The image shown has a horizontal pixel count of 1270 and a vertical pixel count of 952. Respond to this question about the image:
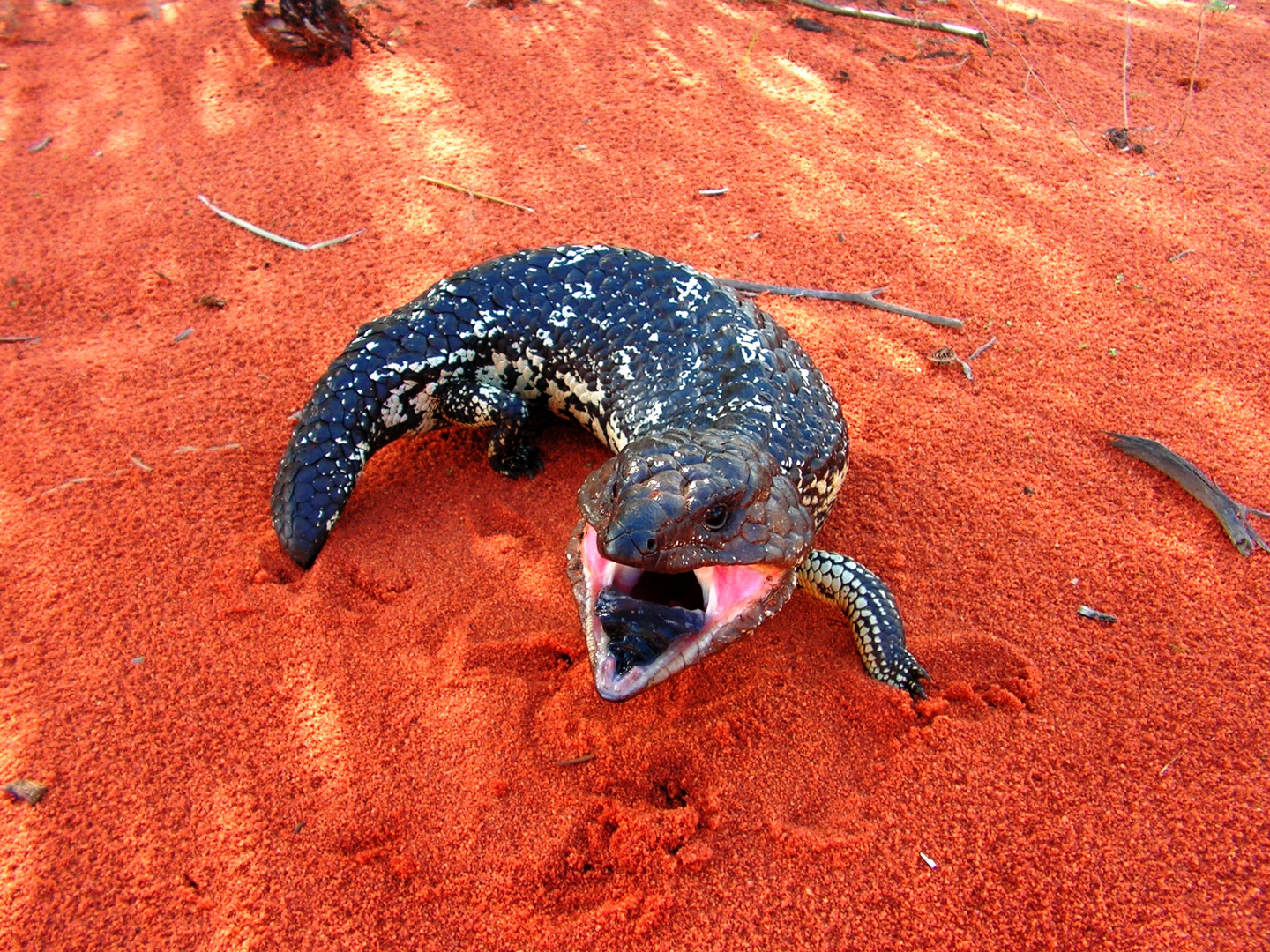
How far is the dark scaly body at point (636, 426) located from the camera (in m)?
2.50

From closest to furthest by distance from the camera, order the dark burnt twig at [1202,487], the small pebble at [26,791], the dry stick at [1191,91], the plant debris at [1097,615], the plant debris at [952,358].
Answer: the small pebble at [26,791]
the plant debris at [1097,615]
the dark burnt twig at [1202,487]
the plant debris at [952,358]
the dry stick at [1191,91]

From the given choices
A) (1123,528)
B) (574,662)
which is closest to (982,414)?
Answer: (1123,528)

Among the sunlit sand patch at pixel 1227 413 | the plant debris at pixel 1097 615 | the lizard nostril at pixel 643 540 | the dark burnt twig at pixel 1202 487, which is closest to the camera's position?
the lizard nostril at pixel 643 540

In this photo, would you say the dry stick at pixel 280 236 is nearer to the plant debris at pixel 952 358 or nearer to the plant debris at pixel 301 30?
the plant debris at pixel 301 30

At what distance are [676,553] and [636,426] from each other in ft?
4.07

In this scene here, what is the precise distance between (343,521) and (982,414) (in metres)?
3.10

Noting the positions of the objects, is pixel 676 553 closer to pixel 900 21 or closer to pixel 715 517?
pixel 715 517

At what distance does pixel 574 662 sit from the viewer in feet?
9.82

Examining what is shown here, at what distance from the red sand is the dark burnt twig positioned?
8 cm

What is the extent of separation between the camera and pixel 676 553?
240cm

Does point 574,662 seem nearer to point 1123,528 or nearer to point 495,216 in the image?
point 1123,528

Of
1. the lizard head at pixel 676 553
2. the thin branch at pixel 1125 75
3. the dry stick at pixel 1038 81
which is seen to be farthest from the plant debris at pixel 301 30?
the thin branch at pixel 1125 75

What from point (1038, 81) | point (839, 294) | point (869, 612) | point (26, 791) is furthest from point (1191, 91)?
point (26, 791)

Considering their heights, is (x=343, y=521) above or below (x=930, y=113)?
below
